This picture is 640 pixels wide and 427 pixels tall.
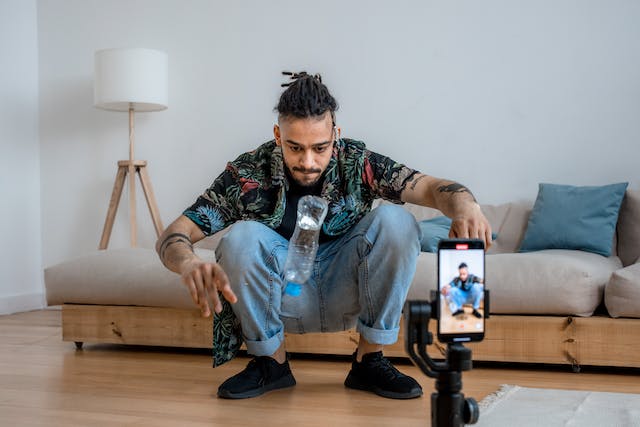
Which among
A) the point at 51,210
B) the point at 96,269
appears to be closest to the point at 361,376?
the point at 96,269

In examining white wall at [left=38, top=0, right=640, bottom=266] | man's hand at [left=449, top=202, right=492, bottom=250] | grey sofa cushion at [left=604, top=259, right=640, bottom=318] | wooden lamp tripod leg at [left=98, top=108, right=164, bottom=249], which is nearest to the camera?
man's hand at [left=449, top=202, right=492, bottom=250]

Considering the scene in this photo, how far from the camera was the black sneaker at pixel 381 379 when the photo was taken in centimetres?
187

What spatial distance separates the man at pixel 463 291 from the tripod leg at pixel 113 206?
2.79m

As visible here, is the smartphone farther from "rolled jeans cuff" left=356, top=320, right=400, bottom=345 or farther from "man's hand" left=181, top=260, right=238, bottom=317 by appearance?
"rolled jeans cuff" left=356, top=320, right=400, bottom=345

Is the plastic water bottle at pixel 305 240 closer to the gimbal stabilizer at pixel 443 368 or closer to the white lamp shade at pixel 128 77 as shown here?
the gimbal stabilizer at pixel 443 368

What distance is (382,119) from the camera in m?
3.44

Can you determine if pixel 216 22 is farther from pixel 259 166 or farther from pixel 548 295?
pixel 548 295

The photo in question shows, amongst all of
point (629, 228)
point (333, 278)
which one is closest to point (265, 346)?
point (333, 278)

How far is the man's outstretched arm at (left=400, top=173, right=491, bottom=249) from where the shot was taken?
1525 mm

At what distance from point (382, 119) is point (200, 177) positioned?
101cm

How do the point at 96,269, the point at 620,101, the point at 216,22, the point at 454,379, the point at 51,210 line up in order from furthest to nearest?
the point at 51,210
the point at 216,22
the point at 620,101
the point at 96,269
the point at 454,379

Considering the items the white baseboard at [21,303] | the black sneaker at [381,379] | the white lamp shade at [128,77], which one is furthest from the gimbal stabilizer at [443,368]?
the white baseboard at [21,303]

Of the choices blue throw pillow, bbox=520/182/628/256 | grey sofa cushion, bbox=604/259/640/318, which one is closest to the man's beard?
grey sofa cushion, bbox=604/259/640/318

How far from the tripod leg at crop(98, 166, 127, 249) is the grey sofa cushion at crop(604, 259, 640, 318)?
2.40 metres
